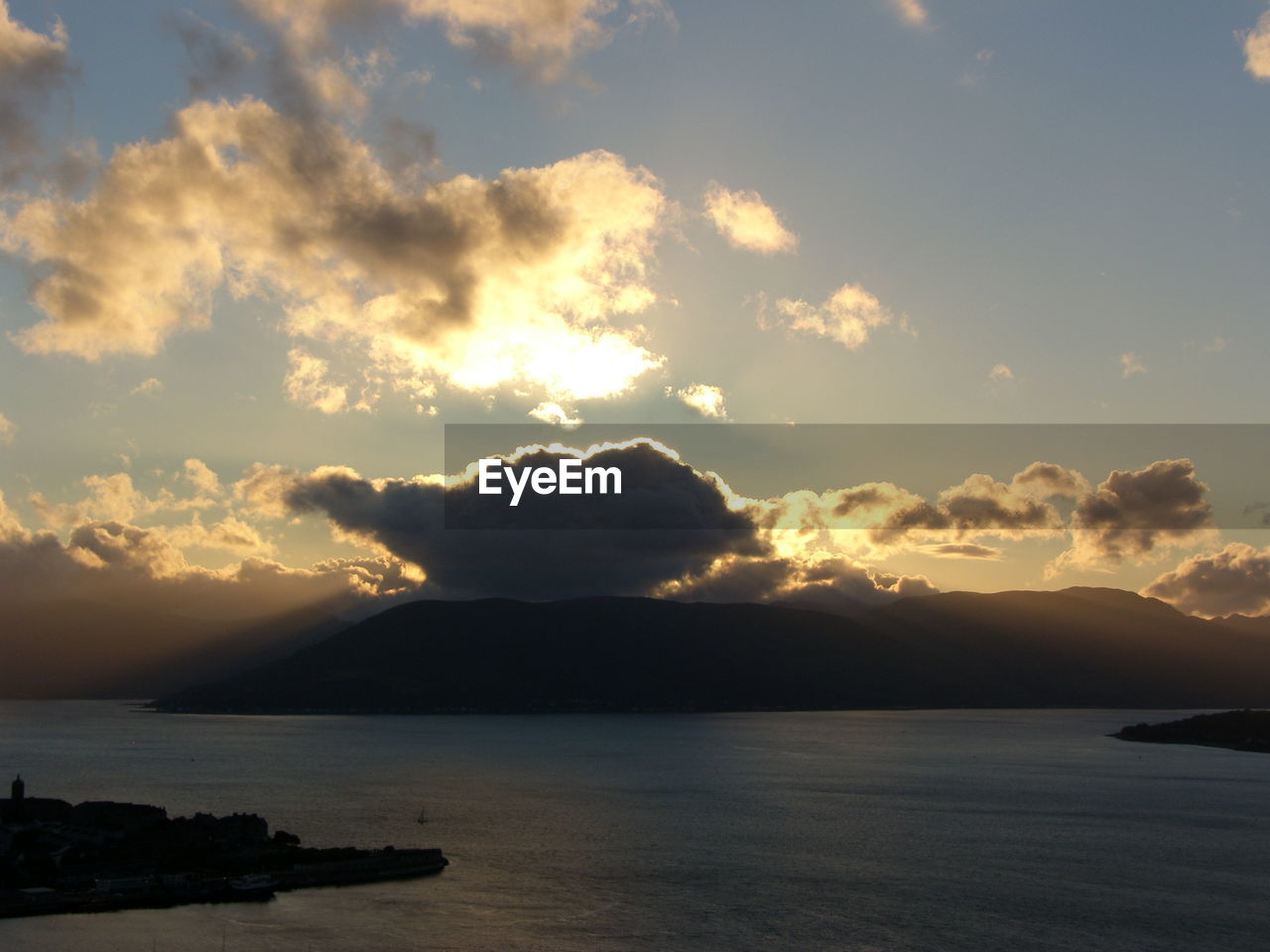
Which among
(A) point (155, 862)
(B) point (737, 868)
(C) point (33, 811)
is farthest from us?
(C) point (33, 811)

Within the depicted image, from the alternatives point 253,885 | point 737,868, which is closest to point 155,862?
point 253,885

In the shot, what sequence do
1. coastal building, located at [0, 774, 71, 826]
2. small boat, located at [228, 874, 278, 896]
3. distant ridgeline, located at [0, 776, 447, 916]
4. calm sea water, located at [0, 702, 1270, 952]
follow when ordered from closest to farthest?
calm sea water, located at [0, 702, 1270, 952] → distant ridgeline, located at [0, 776, 447, 916] → small boat, located at [228, 874, 278, 896] → coastal building, located at [0, 774, 71, 826]

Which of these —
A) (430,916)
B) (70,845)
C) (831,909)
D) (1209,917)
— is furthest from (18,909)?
(1209,917)

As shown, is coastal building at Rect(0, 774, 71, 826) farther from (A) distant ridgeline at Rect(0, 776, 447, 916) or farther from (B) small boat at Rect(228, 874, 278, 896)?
(B) small boat at Rect(228, 874, 278, 896)

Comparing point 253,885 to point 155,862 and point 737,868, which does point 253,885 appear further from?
point 737,868

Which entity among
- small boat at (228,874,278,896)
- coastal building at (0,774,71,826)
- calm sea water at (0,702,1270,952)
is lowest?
calm sea water at (0,702,1270,952)

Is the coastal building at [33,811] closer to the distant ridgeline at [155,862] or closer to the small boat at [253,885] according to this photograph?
the distant ridgeline at [155,862]

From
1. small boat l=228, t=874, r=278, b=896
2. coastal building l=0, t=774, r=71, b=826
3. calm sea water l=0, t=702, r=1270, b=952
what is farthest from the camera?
coastal building l=0, t=774, r=71, b=826

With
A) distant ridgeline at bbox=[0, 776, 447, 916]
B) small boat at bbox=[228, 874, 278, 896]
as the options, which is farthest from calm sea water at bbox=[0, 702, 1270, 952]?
distant ridgeline at bbox=[0, 776, 447, 916]
